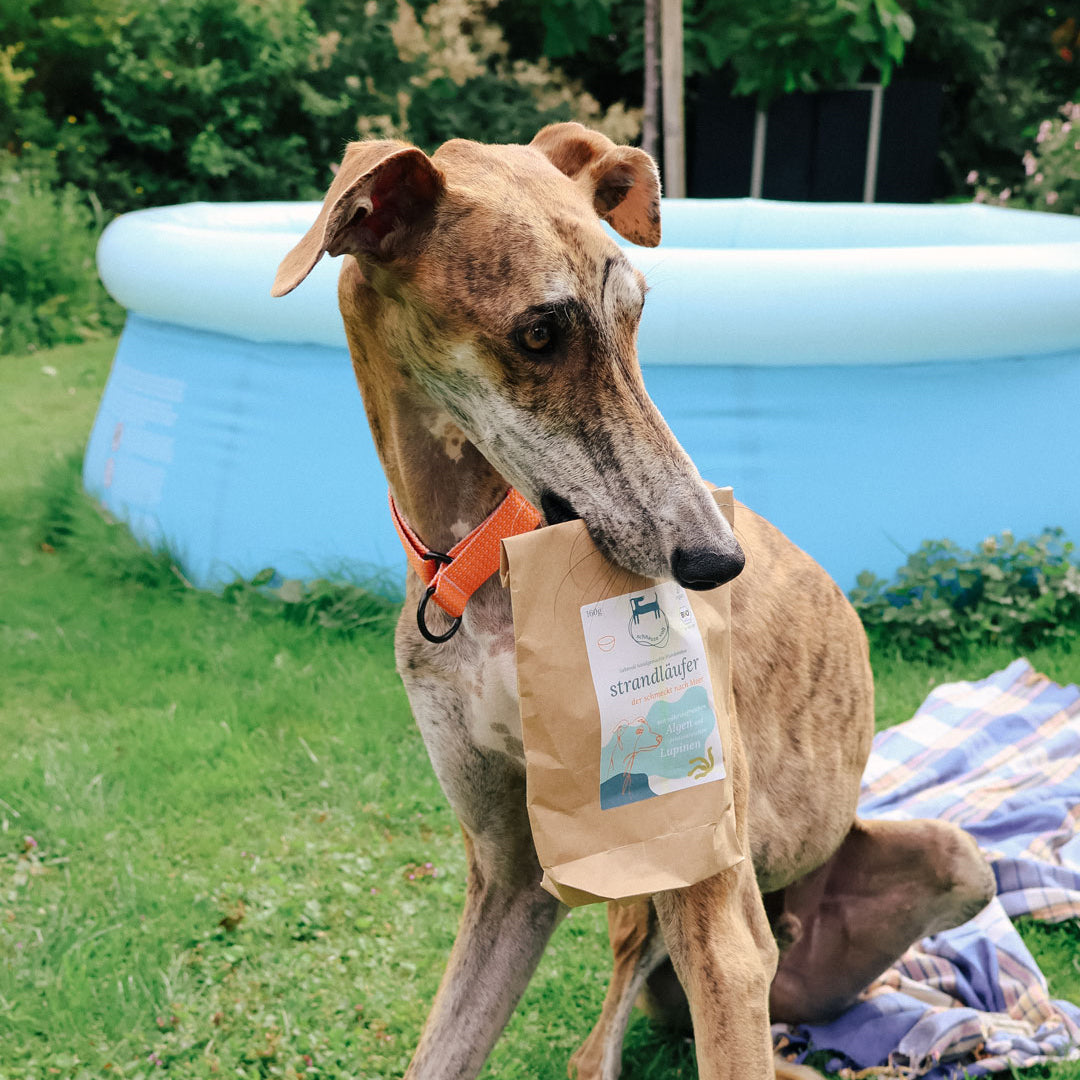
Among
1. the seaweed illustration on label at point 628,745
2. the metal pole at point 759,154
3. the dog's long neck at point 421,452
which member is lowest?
the metal pole at point 759,154

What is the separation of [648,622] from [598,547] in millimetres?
127

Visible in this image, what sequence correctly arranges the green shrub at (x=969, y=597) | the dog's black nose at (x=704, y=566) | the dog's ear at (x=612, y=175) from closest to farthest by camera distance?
the dog's black nose at (x=704, y=566), the dog's ear at (x=612, y=175), the green shrub at (x=969, y=597)

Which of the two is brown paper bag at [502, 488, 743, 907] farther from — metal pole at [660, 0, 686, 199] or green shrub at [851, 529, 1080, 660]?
metal pole at [660, 0, 686, 199]

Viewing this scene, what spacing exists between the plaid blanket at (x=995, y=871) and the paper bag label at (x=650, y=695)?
4.46 feet

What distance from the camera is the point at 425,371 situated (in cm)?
170

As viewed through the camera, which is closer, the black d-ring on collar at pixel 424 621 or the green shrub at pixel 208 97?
the black d-ring on collar at pixel 424 621

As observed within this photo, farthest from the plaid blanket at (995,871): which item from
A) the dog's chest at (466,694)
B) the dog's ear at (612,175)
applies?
the dog's ear at (612,175)

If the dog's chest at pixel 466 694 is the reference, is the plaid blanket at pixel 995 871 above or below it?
below

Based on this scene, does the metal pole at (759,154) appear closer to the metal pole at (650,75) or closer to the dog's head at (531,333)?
the metal pole at (650,75)

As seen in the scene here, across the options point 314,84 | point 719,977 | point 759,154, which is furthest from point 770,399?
point 759,154

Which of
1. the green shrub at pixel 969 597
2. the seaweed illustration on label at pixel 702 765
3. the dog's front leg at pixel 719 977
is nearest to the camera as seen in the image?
the seaweed illustration on label at pixel 702 765

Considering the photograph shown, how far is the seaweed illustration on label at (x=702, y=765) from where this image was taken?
1.61 m

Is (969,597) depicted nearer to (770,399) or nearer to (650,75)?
(770,399)

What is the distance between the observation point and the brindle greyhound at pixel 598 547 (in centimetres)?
157
